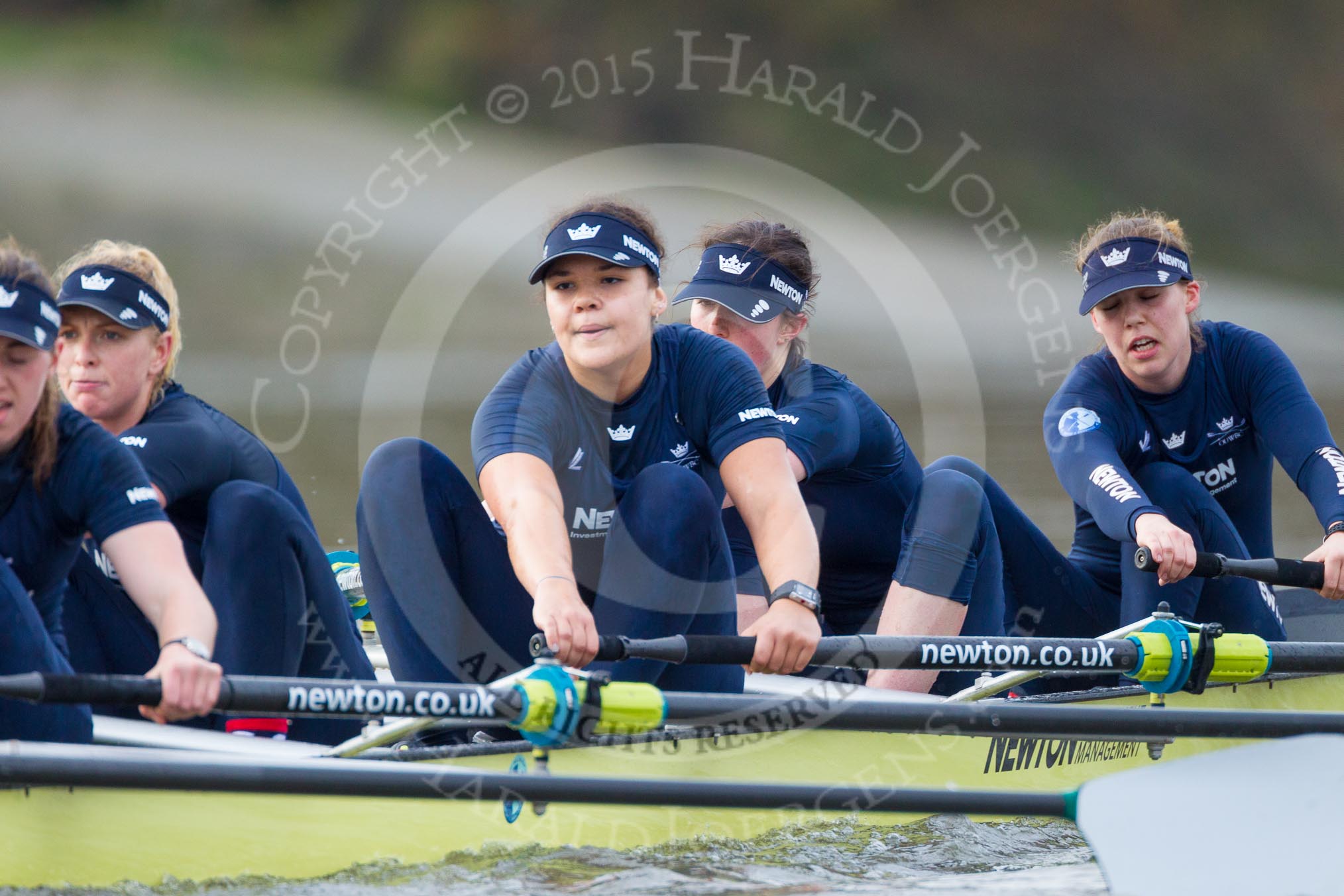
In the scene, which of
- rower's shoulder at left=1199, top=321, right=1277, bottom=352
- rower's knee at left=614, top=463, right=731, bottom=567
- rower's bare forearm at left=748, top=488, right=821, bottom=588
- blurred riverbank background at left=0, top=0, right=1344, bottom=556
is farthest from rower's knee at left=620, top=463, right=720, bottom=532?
blurred riverbank background at left=0, top=0, right=1344, bottom=556

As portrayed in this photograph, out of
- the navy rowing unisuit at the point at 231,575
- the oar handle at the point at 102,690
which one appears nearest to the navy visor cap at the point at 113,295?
the navy rowing unisuit at the point at 231,575

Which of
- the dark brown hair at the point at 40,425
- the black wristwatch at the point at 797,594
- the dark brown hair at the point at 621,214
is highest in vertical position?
the dark brown hair at the point at 621,214

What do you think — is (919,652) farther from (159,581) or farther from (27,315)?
(27,315)

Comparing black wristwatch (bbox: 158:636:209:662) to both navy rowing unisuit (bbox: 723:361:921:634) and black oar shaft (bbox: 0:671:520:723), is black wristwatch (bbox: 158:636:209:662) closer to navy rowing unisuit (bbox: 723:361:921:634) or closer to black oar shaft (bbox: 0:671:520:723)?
black oar shaft (bbox: 0:671:520:723)

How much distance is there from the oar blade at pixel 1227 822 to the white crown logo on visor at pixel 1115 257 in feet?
4.11

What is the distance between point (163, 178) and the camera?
22.4 m

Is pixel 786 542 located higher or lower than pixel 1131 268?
lower

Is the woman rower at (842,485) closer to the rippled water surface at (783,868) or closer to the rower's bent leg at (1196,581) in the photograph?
the rower's bent leg at (1196,581)

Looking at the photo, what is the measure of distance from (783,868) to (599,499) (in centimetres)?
79

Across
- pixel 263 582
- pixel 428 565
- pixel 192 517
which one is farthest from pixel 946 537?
pixel 192 517

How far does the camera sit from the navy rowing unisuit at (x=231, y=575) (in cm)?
261

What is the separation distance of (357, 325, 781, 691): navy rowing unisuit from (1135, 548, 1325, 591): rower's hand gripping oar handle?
3.08ft

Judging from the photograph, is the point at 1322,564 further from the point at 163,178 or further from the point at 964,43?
the point at 964,43

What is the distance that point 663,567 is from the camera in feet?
8.80
